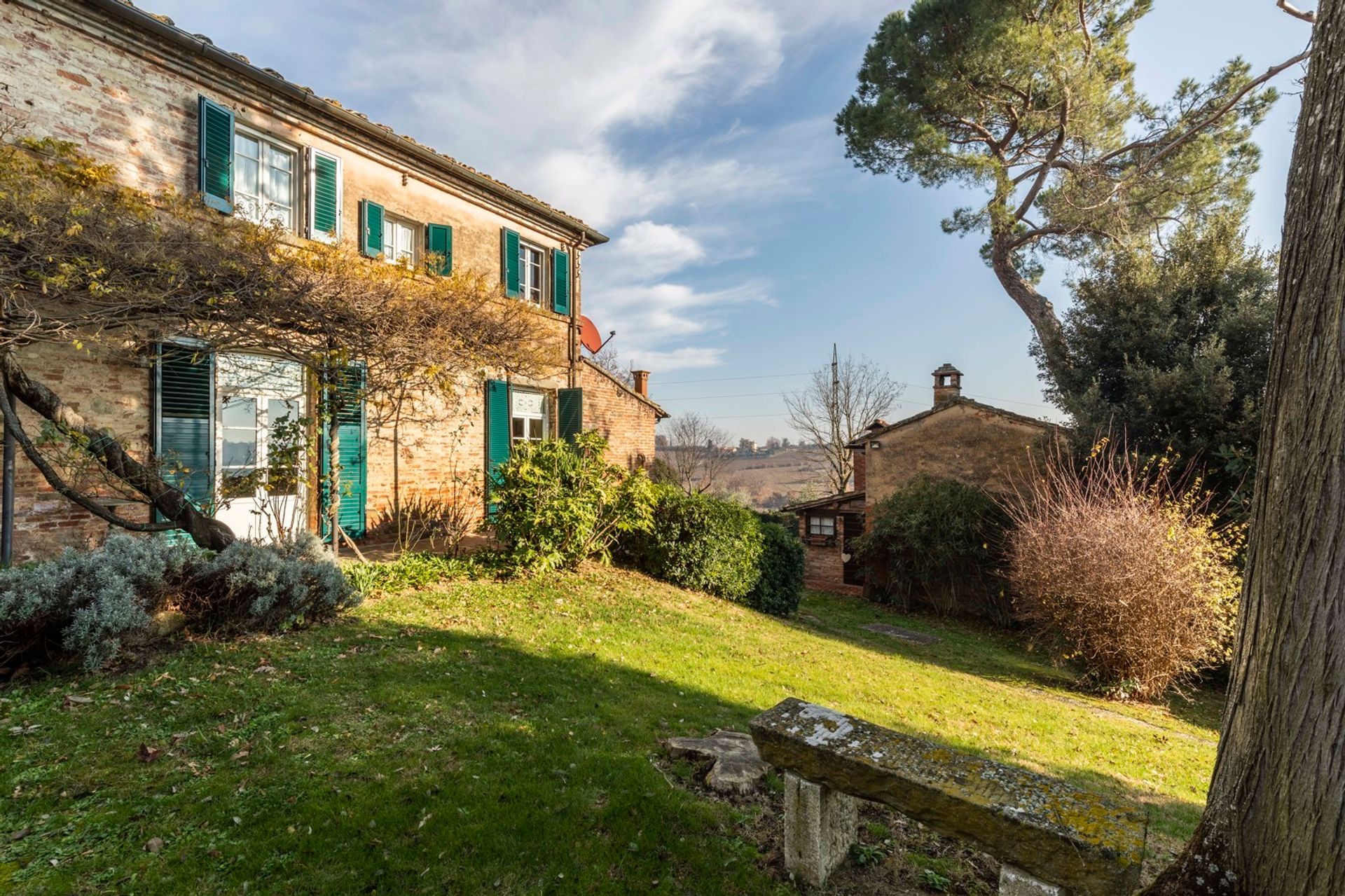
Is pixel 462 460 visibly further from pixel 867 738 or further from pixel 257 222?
pixel 867 738

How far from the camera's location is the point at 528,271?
12.2 m

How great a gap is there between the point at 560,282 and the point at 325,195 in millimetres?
4744

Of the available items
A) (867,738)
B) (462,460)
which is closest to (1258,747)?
(867,738)

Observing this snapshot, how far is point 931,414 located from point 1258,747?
550 inches

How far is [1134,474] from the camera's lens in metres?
10.8

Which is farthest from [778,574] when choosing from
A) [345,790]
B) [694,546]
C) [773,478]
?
[773,478]

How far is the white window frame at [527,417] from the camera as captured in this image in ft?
37.7

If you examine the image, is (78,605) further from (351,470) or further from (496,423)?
(496,423)

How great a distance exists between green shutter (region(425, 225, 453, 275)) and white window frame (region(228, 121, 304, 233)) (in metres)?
2.02

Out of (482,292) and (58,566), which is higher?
(482,292)

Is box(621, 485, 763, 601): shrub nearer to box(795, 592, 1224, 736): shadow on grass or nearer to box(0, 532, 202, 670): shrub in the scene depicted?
box(795, 592, 1224, 736): shadow on grass

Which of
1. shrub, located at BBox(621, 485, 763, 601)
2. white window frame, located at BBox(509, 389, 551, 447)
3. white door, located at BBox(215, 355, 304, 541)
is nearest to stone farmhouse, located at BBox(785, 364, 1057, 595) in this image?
shrub, located at BBox(621, 485, 763, 601)

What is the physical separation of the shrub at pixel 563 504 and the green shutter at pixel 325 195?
433cm

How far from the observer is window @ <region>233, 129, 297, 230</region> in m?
8.01
